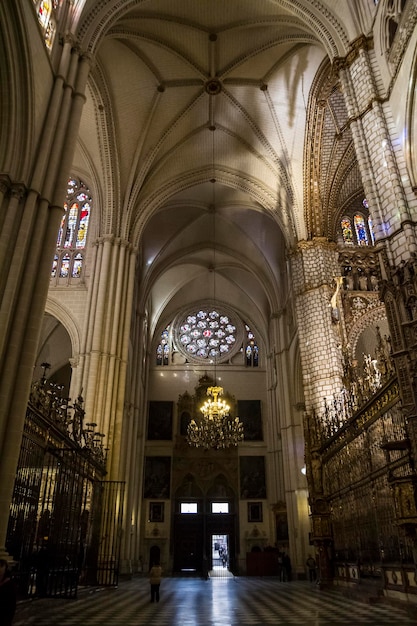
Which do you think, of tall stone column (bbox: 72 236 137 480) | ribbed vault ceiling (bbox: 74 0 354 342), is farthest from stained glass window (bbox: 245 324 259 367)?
tall stone column (bbox: 72 236 137 480)

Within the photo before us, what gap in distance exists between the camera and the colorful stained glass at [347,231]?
65.5ft

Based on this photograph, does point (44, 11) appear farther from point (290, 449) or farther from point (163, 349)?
point (163, 349)

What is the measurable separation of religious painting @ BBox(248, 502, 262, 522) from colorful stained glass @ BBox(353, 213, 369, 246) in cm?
1453

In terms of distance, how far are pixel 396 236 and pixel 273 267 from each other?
15888 mm

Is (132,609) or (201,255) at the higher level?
(201,255)

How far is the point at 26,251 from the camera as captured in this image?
26.5ft

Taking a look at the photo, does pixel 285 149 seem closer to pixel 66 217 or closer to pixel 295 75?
pixel 295 75

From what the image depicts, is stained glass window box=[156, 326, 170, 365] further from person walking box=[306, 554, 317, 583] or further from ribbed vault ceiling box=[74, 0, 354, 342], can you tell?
person walking box=[306, 554, 317, 583]

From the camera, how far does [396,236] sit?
841 centimetres

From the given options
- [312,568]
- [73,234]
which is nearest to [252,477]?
[312,568]

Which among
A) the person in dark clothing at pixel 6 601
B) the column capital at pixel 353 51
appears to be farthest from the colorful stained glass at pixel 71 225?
the person in dark clothing at pixel 6 601

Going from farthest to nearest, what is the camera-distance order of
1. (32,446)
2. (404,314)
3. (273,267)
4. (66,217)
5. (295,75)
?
(273,267), (66,217), (295,75), (32,446), (404,314)

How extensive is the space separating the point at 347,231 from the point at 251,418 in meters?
12.6

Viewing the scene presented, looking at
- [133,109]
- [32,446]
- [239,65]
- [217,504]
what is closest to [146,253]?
[133,109]
